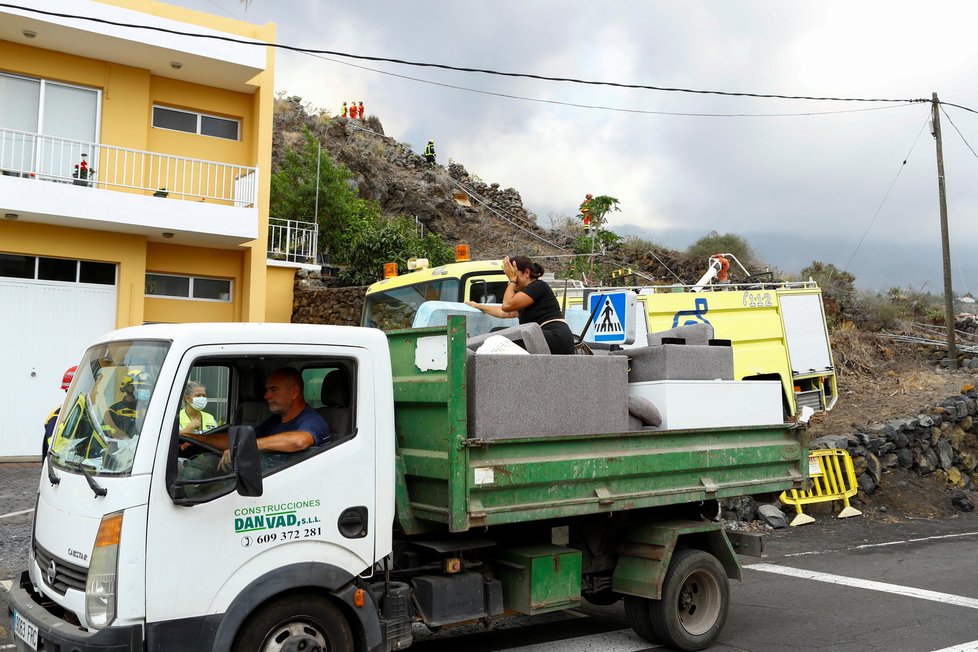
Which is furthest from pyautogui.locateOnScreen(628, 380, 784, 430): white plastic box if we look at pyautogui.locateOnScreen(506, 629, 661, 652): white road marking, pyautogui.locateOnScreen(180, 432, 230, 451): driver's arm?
pyautogui.locateOnScreen(180, 432, 230, 451): driver's arm

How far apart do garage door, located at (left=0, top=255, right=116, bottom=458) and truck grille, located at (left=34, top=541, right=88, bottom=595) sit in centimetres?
1155

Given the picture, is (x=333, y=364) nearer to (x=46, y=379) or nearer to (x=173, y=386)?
Result: (x=173, y=386)

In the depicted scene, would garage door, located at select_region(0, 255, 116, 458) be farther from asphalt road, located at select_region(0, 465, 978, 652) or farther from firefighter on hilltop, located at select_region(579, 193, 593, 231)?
firefighter on hilltop, located at select_region(579, 193, 593, 231)

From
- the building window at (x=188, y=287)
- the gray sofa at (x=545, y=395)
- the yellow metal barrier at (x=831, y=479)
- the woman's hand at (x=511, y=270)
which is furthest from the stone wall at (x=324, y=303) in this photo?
the gray sofa at (x=545, y=395)

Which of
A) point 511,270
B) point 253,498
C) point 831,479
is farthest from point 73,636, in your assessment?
point 831,479

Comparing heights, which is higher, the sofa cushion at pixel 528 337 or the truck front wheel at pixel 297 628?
the sofa cushion at pixel 528 337

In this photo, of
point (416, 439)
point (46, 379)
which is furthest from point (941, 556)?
point (46, 379)

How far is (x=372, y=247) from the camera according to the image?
2086 centimetres

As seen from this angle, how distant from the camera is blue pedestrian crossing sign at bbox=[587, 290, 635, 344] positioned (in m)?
7.09

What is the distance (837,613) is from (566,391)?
354 cm

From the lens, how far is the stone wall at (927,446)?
12.7m

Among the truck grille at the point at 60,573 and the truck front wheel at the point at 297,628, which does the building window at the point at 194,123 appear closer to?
the truck grille at the point at 60,573

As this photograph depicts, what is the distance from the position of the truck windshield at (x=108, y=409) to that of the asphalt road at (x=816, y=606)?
Answer: 243 centimetres

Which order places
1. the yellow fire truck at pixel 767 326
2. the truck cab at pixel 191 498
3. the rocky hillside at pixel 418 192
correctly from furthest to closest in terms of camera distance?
the rocky hillside at pixel 418 192 → the yellow fire truck at pixel 767 326 → the truck cab at pixel 191 498
